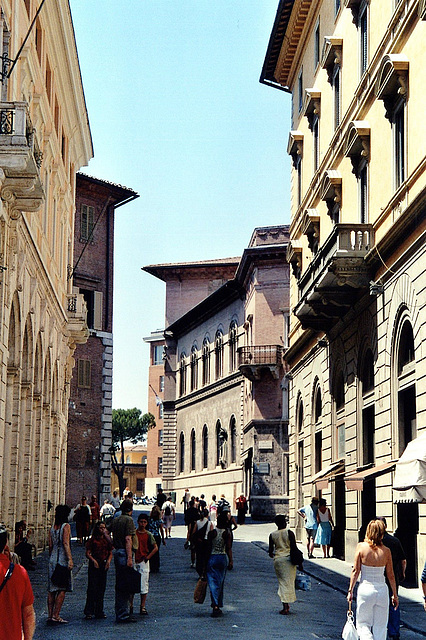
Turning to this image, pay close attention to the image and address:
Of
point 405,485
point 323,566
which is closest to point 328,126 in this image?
point 323,566

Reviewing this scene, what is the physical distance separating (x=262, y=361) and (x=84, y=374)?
31.0 ft

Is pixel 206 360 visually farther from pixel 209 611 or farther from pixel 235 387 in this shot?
pixel 209 611

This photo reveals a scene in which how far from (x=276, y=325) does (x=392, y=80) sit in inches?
1340

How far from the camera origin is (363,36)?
83.8ft

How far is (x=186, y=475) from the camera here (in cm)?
7162

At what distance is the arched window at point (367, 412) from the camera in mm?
24875

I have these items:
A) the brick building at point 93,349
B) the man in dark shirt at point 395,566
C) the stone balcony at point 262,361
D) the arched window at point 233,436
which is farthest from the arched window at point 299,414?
the arched window at point 233,436

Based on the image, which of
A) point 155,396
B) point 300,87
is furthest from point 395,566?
point 155,396

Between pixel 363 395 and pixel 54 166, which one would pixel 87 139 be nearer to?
pixel 54 166

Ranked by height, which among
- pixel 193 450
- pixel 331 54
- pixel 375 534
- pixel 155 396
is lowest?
pixel 375 534

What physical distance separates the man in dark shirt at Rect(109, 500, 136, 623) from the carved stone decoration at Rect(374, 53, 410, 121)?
1049 centimetres

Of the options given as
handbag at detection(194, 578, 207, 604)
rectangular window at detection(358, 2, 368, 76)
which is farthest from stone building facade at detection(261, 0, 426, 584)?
handbag at detection(194, 578, 207, 604)

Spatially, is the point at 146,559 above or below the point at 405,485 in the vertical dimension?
below

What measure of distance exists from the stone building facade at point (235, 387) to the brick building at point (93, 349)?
Result: 7.35 metres
